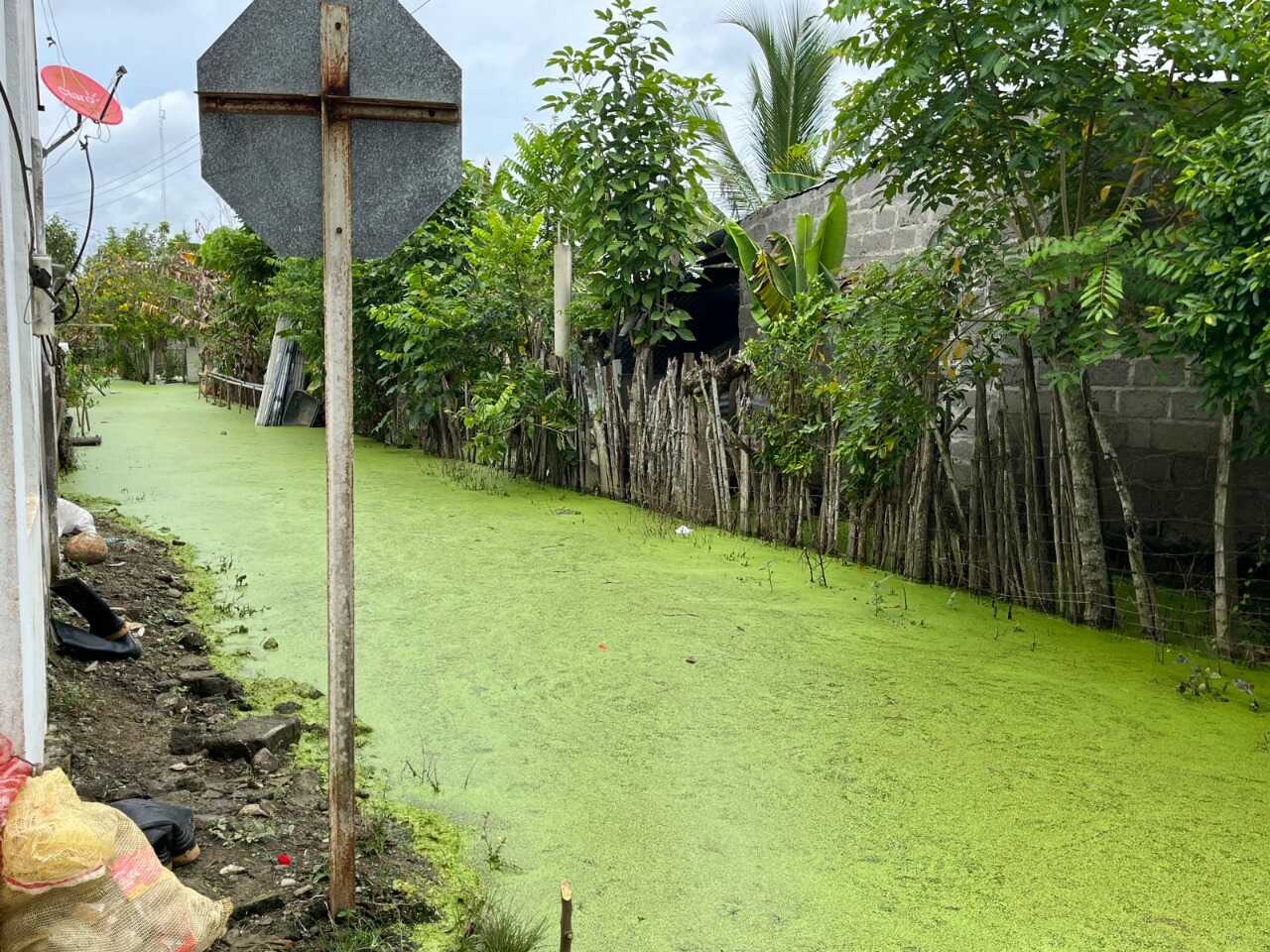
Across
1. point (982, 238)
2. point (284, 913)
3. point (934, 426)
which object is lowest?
point (284, 913)

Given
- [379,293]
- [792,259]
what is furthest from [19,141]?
[379,293]

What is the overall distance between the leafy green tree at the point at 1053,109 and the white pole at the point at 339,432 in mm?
2330

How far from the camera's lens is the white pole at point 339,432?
1.98 metres

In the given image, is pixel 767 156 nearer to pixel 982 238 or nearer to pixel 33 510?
pixel 982 238

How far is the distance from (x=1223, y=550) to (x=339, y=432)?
3224 millimetres

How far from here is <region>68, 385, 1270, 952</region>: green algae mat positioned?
7.38 ft

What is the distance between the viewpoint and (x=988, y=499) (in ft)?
14.7

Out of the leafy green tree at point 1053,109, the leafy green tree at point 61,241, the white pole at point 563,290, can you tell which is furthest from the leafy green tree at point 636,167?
the leafy green tree at point 61,241

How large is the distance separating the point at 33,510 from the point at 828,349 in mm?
4255

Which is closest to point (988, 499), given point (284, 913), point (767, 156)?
point (284, 913)

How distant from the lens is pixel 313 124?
6.66 ft

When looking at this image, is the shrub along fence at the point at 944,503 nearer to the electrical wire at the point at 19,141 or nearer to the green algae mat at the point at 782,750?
the green algae mat at the point at 782,750

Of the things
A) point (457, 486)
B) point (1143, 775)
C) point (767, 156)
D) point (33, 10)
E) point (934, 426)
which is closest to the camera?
point (1143, 775)

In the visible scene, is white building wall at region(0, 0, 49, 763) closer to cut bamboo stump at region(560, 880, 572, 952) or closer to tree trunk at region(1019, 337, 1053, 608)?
cut bamboo stump at region(560, 880, 572, 952)
